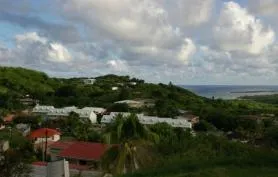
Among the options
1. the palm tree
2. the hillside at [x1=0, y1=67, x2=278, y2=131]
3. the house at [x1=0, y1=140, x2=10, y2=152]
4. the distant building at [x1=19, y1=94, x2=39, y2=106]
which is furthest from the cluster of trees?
the distant building at [x1=19, y1=94, x2=39, y2=106]

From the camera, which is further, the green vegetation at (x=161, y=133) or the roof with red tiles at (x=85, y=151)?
the roof with red tiles at (x=85, y=151)

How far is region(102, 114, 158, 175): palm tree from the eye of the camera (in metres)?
12.9

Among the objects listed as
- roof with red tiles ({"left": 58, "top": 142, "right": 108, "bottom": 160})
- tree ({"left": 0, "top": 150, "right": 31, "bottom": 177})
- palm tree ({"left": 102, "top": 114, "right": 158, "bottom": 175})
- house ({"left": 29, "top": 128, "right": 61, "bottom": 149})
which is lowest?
house ({"left": 29, "top": 128, "right": 61, "bottom": 149})

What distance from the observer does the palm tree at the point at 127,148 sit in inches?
508

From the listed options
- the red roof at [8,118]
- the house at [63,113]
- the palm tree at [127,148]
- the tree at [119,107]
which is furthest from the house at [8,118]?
the palm tree at [127,148]

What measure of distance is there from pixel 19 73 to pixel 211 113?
185 feet

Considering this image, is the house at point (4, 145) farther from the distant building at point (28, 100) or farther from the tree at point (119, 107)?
the distant building at point (28, 100)

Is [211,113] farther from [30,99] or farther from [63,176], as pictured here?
[63,176]

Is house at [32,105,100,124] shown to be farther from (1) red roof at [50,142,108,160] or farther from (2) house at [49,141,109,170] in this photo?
(2) house at [49,141,109,170]

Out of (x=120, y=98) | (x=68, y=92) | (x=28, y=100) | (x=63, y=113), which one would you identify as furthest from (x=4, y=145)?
(x=68, y=92)

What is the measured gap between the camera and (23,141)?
1196 inches

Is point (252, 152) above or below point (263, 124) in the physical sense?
above

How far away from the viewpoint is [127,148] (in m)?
13.2

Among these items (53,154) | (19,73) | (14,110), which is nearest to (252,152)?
(53,154)
